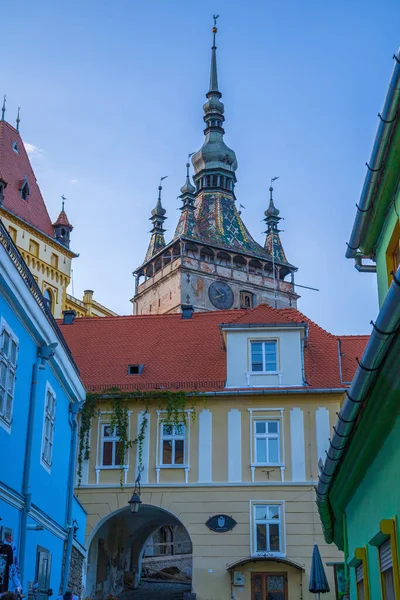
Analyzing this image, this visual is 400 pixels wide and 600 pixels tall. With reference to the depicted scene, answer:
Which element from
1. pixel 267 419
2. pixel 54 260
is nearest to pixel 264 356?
pixel 267 419

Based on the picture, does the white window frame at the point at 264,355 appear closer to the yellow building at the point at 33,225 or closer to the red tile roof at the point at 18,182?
the yellow building at the point at 33,225

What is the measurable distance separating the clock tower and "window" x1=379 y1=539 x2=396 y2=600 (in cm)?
6408

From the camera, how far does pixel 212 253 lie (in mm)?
79875

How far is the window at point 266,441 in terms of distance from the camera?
2561cm

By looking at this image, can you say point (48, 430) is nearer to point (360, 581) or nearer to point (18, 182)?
point (360, 581)

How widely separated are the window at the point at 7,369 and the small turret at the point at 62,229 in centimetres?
4528

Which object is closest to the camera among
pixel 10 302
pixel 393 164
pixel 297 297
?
pixel 393 164

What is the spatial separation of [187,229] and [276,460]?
184 feet

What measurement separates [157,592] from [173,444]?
23.5 ft

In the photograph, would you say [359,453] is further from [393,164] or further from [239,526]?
[239,526]

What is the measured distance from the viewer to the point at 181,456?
25.9 metres

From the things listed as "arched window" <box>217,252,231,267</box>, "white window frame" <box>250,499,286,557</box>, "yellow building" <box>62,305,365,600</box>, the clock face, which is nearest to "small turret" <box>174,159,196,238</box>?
"arched window" <box>217,252,231,267</box>

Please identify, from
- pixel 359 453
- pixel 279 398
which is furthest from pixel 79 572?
pixel 359 453

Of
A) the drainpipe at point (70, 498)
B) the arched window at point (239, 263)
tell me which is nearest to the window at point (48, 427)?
the drainpipe at point (70, 498)
